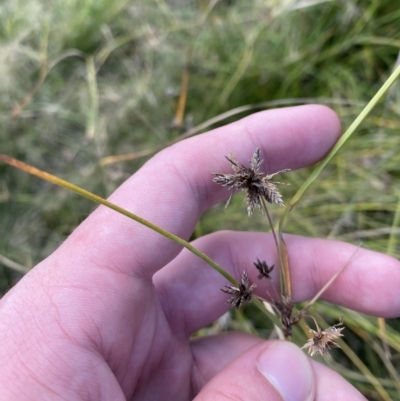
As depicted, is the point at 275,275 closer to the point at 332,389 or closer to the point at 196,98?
the point at 332,389

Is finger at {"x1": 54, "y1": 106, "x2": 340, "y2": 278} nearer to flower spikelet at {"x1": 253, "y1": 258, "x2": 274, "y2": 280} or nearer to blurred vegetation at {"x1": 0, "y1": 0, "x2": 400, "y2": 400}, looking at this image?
flower spikelet at {"x1": 253, "y1": 258, "x2": 274, "y2": 280}

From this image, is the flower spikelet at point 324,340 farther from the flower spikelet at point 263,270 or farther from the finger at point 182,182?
the finger at point 182,182

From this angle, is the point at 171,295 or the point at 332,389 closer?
the point at 332,389

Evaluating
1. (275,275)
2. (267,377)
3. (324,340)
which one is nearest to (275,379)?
(267,377)

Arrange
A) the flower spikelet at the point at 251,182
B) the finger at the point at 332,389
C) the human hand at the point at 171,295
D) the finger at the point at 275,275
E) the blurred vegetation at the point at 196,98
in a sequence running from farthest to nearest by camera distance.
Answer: the blurred vegetation at the point at 196,98 < the finger at the point at 275,275 < the finger at the point at 332,389 < the human hand at the point at 171,295 < the flower spikelet at the point at 251,182

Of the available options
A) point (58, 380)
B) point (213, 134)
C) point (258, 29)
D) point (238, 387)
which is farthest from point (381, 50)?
point (58, 380)

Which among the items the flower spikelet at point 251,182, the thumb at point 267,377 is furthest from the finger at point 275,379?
the flower spikelet at point 251,182

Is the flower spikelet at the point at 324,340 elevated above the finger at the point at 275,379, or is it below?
above

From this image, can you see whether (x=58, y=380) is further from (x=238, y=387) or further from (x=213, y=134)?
(x=213, y=134)
